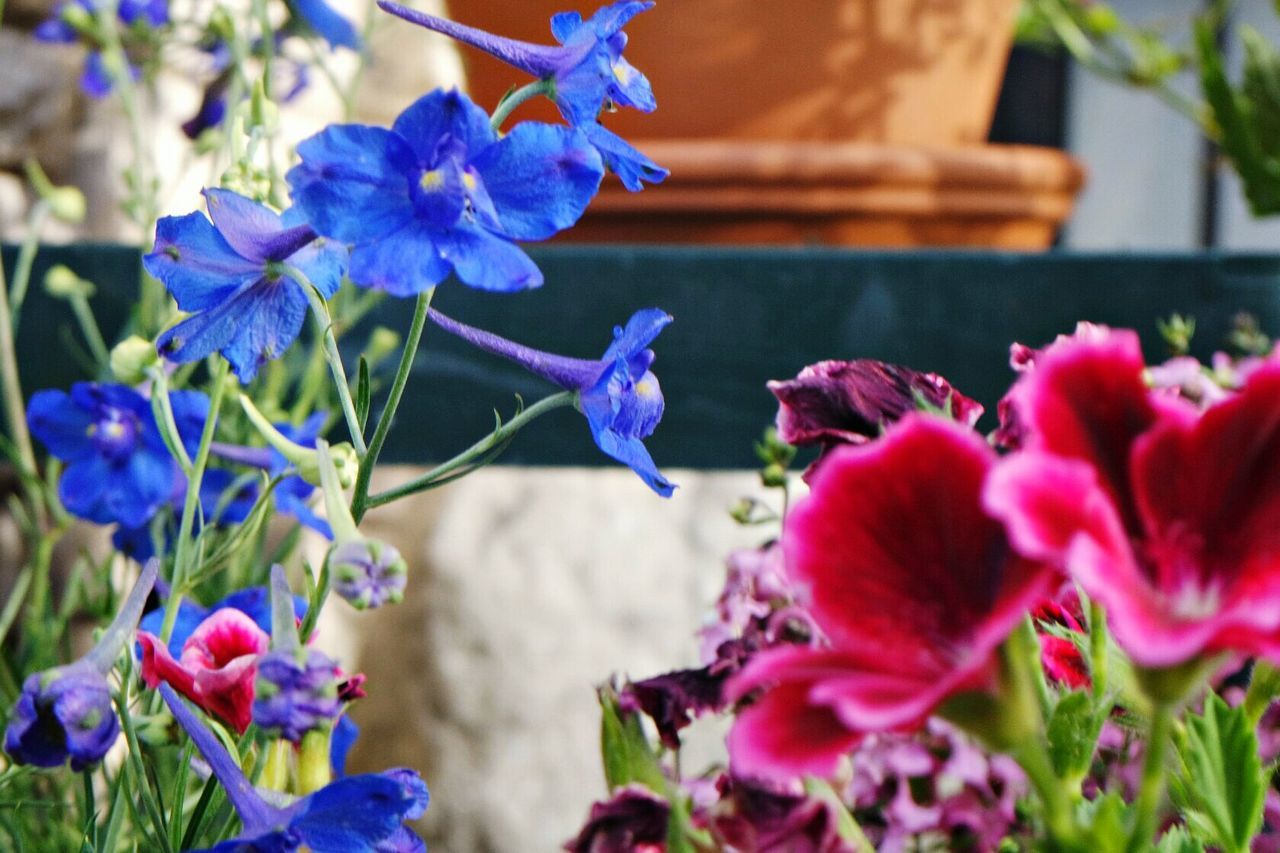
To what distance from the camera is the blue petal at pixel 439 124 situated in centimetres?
24

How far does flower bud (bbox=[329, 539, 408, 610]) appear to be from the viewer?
0.70ft

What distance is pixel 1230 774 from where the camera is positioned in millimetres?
216

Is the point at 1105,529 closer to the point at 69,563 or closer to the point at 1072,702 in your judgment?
the point at 1072,702

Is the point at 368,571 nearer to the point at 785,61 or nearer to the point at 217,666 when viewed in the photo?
the point at 217,666

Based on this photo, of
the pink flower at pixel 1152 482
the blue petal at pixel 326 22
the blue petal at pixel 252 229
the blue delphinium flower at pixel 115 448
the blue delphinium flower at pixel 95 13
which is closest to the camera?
the pink flower at pixel 1152 482

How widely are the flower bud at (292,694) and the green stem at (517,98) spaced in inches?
4.6

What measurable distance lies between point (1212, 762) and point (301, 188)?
0.66 ft

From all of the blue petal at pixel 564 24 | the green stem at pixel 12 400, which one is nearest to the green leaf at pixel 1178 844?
the blue petal at pixel 564 24

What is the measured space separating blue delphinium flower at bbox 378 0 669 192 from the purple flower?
14cm

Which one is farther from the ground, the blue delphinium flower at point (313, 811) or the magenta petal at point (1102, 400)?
the magenta petal at point (1102, 400)

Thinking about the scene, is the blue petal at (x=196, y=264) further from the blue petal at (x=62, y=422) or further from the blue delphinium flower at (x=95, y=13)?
the blue delphinium flower at (x=95, y=13)

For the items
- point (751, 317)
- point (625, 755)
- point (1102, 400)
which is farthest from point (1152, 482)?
point (751, 317)

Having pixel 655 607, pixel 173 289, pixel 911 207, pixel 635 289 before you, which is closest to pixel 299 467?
pixel 173 289

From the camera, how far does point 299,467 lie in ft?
0.85
